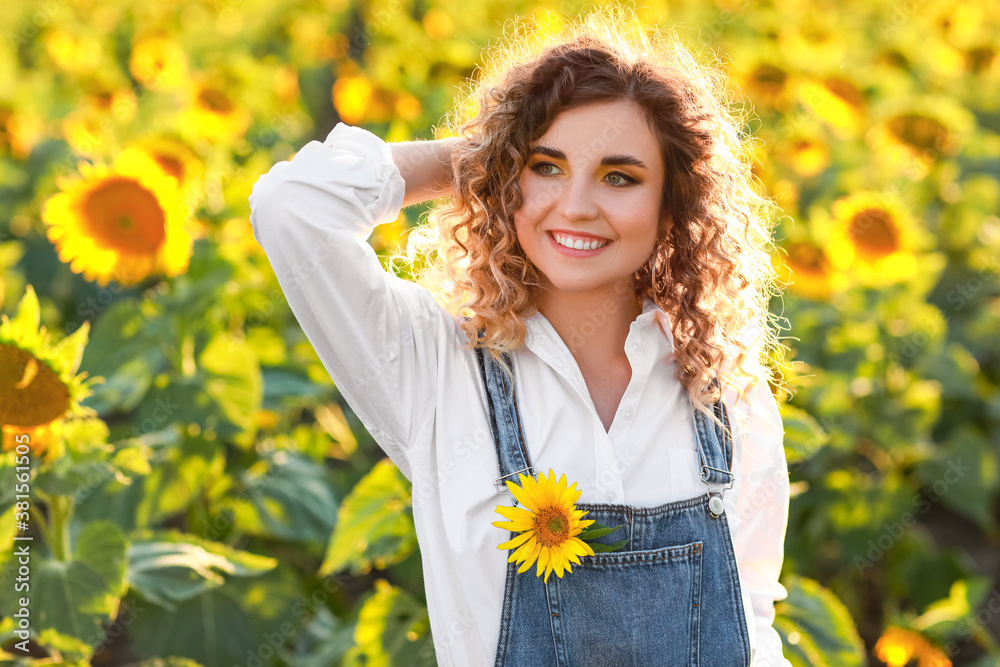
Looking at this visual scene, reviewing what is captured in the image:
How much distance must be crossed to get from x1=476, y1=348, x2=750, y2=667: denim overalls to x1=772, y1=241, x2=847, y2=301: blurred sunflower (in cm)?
175

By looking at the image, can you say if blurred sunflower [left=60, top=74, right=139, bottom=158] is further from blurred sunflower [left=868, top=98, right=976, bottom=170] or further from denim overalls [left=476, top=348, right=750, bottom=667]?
blurred sunflower [left=868, top=98, right=976, bottom=170]

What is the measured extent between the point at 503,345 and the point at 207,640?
1196mm

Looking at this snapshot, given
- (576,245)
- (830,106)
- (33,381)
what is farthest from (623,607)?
(830,106)

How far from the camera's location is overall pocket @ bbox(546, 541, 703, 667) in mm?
1351

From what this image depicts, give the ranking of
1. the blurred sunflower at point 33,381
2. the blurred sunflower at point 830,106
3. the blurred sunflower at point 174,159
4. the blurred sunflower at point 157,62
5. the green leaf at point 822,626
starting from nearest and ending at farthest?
the blurred sunflower at point 33,381, the green leaf at point 822,626, the blurred sunflower at point 174,159, the blurred sunflower at point 830,106, the blurred sunflower at point 157,62

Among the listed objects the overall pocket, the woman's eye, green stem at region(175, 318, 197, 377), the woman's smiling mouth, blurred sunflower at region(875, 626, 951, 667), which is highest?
green stem at region(175, 318, 197, 377)

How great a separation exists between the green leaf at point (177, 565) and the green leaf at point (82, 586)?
11 cm

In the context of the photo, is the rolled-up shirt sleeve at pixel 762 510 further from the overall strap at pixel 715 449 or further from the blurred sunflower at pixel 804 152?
the blurred sunflower at pixel 804 152

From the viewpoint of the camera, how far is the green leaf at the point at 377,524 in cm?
179

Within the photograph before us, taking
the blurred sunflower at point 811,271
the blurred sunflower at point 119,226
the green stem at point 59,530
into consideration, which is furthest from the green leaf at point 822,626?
the blurred sunflower at point 119,226

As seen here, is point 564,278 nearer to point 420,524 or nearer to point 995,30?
point 420,524

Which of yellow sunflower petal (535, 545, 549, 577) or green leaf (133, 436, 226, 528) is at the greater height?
green leaf (133, 436, 226, 528)

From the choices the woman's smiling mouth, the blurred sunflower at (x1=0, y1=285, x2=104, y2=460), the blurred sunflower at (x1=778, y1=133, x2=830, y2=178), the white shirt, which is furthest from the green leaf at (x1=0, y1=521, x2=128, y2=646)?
the blurred sunflower at (x1=778, y1=133, x2=830, y2=178)

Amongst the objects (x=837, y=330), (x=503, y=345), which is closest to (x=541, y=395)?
(x=503, y=345)
